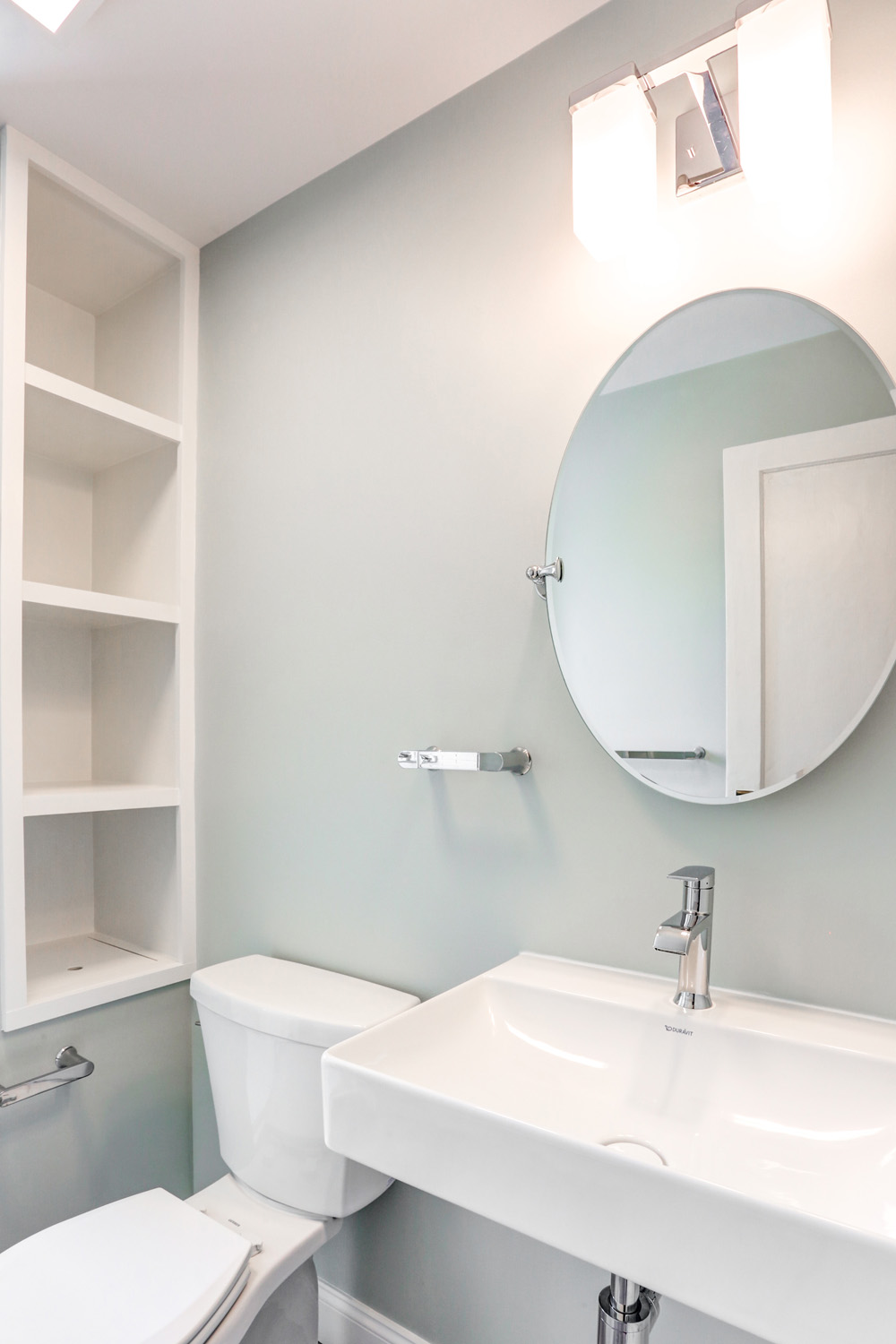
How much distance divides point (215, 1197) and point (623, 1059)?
0.82 metres

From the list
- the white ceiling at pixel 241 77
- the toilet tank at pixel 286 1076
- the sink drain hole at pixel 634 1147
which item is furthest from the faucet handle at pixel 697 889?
the white ceiling at pixel 241 77

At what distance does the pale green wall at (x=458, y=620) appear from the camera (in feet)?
3.38

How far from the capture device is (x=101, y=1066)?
5.46 feet

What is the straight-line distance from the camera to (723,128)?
106cm

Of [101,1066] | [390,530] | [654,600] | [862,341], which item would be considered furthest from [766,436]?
[101,1066]

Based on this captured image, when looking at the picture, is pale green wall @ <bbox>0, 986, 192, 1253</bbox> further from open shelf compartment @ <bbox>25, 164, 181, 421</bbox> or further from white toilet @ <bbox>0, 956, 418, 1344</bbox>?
open shelf compartment @ <bbox>25, 164, 181, 421</bbox>

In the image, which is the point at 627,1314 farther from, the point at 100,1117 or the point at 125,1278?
the point at 100,1117

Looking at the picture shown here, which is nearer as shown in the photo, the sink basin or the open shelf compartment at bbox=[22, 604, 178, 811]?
the sink basin

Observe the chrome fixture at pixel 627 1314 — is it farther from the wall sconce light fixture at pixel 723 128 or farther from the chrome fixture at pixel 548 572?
the wall sconce light fixture at pixel 723 128

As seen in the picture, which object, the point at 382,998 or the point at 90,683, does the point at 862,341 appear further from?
the point at 90,683

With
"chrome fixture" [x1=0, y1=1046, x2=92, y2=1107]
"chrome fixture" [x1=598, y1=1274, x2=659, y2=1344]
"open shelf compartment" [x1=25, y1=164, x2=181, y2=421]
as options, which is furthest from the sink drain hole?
"open shelf compartment" [x1=25, y1=164, x2=181, y2=421]

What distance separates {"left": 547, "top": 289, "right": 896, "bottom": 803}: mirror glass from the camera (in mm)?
1000

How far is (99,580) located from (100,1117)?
4.11 ft

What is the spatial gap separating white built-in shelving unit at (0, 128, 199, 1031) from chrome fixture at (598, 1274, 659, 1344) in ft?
3.75
